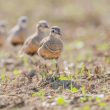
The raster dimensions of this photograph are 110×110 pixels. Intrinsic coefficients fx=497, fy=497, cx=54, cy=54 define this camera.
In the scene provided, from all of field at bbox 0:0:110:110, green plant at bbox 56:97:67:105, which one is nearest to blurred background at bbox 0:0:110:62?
field at bbox 0:0:110:110

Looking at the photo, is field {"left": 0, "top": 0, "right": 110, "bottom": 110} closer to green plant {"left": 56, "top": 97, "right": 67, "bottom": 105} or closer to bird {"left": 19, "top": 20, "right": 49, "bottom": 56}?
green plant {"left": 56, "top": 97, "right": 67, "bottom": 105}

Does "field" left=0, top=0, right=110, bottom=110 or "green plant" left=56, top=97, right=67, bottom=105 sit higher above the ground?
"field" left=0, top=0, right=110, bottom=110

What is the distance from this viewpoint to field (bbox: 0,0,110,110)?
7.12 metres

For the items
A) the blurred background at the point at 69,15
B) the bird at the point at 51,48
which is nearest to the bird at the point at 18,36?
the blurred background at the point at 69,15

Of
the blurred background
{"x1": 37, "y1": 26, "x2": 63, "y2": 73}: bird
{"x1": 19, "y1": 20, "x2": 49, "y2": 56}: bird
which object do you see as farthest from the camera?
the blurred background

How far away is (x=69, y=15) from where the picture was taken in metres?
20.7

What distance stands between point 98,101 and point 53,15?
14352 millimetres

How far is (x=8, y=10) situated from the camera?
21.7 m

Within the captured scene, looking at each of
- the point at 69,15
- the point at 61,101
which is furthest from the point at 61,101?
the point at 69,15

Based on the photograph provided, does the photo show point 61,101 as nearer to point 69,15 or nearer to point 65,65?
point 65,65

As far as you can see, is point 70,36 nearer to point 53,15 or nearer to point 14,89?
point 53,15

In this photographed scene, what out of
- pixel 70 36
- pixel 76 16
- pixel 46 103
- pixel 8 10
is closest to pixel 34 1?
pixel 8 10

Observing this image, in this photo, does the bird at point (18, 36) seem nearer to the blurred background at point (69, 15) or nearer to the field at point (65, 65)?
the field at point (65, 65)

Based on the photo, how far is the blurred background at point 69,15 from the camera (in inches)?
699
